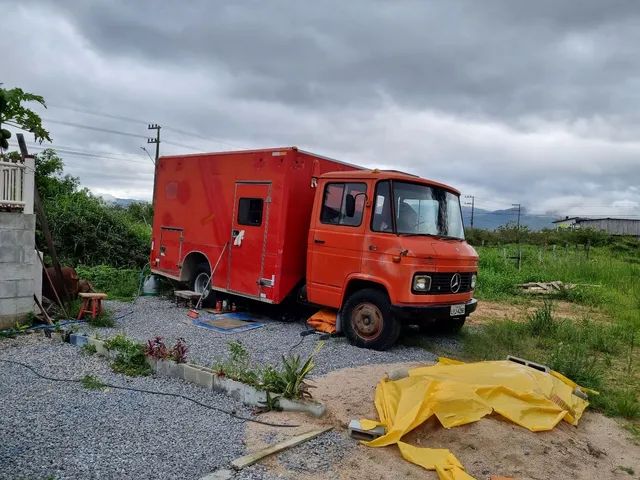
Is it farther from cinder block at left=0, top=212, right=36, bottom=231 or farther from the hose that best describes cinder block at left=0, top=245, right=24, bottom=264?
the hose

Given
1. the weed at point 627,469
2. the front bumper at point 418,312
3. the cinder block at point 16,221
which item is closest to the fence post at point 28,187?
the cinder block at point 16,221

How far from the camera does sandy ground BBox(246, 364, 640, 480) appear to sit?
151 inches

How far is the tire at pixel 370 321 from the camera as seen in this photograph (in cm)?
732

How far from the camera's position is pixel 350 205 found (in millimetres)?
7715

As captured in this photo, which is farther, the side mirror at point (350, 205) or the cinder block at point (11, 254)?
the side mirror at point (350, 205)

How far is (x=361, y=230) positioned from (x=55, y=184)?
12592 mm

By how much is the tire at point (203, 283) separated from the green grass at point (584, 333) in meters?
4.61

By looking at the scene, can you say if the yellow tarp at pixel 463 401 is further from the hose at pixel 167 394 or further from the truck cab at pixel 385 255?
the truck cab at pixel 385 255

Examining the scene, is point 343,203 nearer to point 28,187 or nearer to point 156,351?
point 156,351

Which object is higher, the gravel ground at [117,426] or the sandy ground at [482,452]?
the sandy ground at [482,452]

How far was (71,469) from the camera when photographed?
3.54m

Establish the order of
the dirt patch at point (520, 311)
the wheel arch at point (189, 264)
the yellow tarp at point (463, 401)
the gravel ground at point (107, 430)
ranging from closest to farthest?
the gravel ground at point (107, 430) < the yellow tarp at point (463, 401) < the wheel arch at point (189, 264) < the dirt patch at point (520, 311)

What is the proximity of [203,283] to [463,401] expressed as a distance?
6745 millimetres

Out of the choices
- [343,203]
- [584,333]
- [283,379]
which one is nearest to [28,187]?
[343,203]
